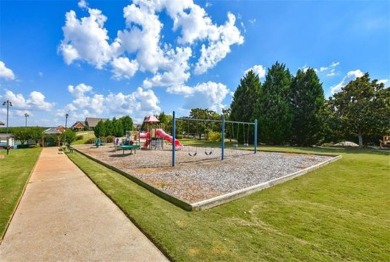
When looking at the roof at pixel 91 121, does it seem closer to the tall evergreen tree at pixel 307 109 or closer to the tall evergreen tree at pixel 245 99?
the tall evergreen tree at pixel 245 99

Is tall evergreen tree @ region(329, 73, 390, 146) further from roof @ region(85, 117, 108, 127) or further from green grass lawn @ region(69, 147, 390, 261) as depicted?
roof @ region(85, 117, 108, 127)

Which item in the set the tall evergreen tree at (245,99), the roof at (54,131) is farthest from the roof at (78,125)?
the tall evergreen tree at (245,99)

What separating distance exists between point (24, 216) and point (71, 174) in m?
4.26

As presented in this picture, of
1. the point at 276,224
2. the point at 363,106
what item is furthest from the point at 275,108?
the point at 276,224

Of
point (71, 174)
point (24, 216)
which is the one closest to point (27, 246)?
point (24, 216)

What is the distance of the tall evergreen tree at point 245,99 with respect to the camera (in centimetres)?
2931

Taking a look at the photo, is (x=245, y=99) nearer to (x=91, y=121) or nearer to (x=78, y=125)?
(x=91, y=121)

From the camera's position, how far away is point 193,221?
4.00 metres

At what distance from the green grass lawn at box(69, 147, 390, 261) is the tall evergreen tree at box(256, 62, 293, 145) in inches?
732

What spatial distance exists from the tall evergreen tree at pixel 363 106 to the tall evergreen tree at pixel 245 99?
9.11 meters

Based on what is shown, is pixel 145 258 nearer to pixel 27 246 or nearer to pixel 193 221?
pixel 193 221

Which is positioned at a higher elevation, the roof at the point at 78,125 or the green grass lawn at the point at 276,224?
the roof at the point at 78,125

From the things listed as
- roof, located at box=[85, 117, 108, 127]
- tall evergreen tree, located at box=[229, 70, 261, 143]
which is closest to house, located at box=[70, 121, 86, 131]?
roof, located at box=[85, 117, 108, 127]

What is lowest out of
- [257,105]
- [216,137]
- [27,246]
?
[27,246]
